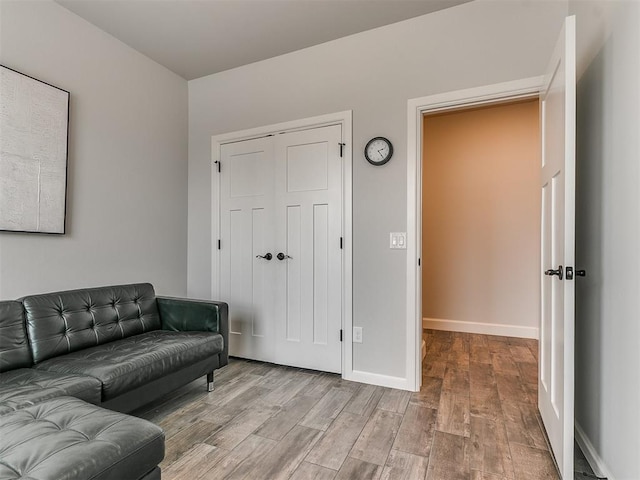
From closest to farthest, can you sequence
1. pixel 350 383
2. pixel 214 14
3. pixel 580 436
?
1. pixel 580 436
2. pixel 214 14
3. pixel 350 383

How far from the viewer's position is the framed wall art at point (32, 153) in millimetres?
2049

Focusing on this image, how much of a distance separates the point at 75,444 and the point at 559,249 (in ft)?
6.61

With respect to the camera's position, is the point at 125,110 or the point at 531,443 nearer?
the point at 531,443

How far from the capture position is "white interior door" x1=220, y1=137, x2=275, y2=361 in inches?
120

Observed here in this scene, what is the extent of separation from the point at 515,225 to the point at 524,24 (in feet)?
7.43

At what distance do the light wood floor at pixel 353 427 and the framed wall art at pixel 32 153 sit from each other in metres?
1.43

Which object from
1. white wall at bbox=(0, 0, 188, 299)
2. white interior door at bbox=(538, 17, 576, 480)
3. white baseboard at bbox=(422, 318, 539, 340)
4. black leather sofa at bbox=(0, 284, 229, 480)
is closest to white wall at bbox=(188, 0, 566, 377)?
white interior door at bbox=(538, 17, 576, 480)

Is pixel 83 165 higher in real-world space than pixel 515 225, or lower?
higher

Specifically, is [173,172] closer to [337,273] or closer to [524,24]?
[337,273]

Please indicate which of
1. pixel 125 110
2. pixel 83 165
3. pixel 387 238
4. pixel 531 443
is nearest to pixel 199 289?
pixel 83 165

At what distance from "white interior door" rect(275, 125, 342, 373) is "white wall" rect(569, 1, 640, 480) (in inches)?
61.5

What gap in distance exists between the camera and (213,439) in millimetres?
1819

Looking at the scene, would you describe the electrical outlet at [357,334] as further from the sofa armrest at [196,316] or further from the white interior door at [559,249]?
the white interior door at [559,249]

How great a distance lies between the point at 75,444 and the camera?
3.38 ft
